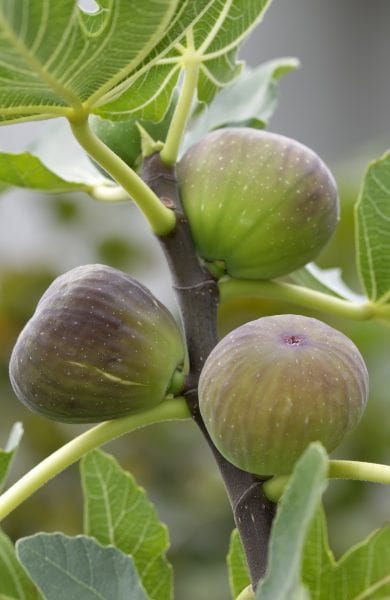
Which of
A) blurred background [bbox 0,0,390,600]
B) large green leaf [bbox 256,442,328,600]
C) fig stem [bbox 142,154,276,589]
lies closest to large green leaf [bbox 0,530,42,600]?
fig stem [bbox 142,154,276,589]

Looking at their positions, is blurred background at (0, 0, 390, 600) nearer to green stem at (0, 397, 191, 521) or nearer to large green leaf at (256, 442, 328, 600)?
green stem at (0, 397, 191, 521)

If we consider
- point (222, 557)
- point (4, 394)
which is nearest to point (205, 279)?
point (222, 557)

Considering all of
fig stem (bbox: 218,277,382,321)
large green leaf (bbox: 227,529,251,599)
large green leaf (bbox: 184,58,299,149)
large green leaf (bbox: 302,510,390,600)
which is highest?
large green leaf (bbox: 184,58,299,149)

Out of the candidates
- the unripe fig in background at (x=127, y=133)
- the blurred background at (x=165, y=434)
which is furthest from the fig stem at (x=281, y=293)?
the blurred background at (x=165, y=434)

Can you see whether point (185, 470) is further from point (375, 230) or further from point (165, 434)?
point (375, 230)

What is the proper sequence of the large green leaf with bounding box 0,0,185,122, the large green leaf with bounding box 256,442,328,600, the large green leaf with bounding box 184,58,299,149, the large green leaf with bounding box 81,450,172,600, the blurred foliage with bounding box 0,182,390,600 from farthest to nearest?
the blurred foliage with bounding box 0,182,390,600 < the large green leaf with bounding box 184,58,299,149 < the large green leaf with bounding box 81,450,172,600 < the large green leaf with bounding box 0,0,185,122 < the large green leaf with bounding box 256,442,328,600

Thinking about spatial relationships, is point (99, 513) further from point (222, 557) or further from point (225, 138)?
point (222, 557)

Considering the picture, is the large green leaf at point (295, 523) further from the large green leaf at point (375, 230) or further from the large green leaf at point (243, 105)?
the large green leaf at point (243, 105)

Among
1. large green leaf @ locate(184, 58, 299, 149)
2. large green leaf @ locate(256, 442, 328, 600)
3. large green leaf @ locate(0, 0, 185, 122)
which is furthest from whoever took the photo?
large green leaf @ locate(184, 58, 299, 149)
